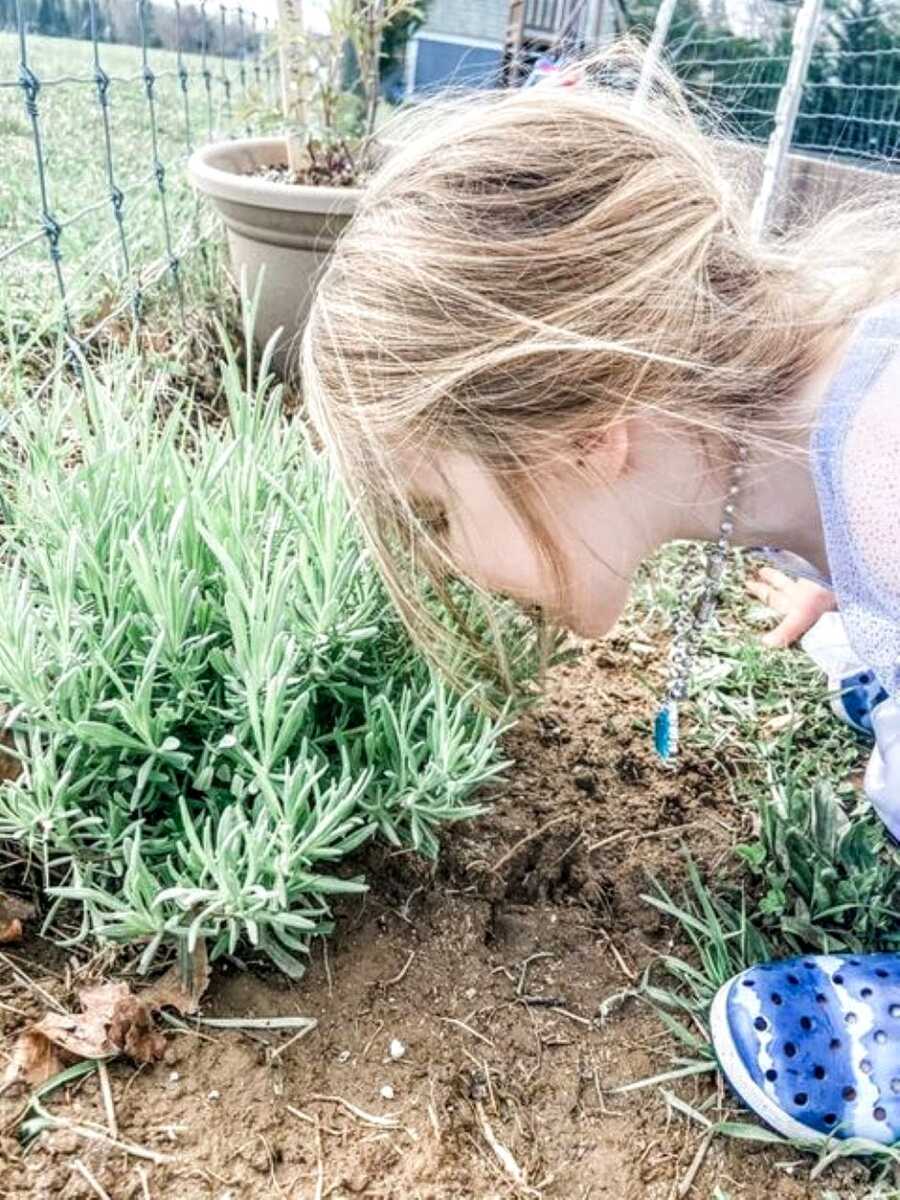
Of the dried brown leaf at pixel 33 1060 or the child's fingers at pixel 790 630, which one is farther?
the child's fingers at pixel 790 630

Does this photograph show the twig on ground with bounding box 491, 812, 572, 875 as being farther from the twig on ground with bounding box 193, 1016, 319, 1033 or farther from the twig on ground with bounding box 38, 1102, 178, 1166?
the twig on ground with bounding box 38, 1102, 178, 1166

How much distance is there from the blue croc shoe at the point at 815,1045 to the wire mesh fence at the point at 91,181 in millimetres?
1144

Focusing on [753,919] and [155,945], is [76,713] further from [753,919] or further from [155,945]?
[753,919]

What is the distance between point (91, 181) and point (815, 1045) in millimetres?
2915

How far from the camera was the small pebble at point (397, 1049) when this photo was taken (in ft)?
3.42

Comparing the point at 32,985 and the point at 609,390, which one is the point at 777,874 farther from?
the point at 32,985

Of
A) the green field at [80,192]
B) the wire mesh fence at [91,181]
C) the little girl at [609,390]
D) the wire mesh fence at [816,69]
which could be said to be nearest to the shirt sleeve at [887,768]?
the little girl at [609,390]

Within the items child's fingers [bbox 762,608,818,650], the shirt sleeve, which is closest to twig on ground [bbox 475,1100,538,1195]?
the shirt sleeve

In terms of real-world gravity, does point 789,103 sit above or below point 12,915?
above

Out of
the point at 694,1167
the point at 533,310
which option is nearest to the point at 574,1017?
the point at 694,1167

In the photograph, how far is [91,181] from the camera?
3.14 metres

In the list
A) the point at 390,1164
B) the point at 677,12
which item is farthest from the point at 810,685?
the point at 677,12

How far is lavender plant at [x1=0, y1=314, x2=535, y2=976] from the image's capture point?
0.97 meters

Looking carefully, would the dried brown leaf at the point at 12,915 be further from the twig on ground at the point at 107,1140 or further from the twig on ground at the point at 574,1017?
the twig on ground at the point at 574,1017
